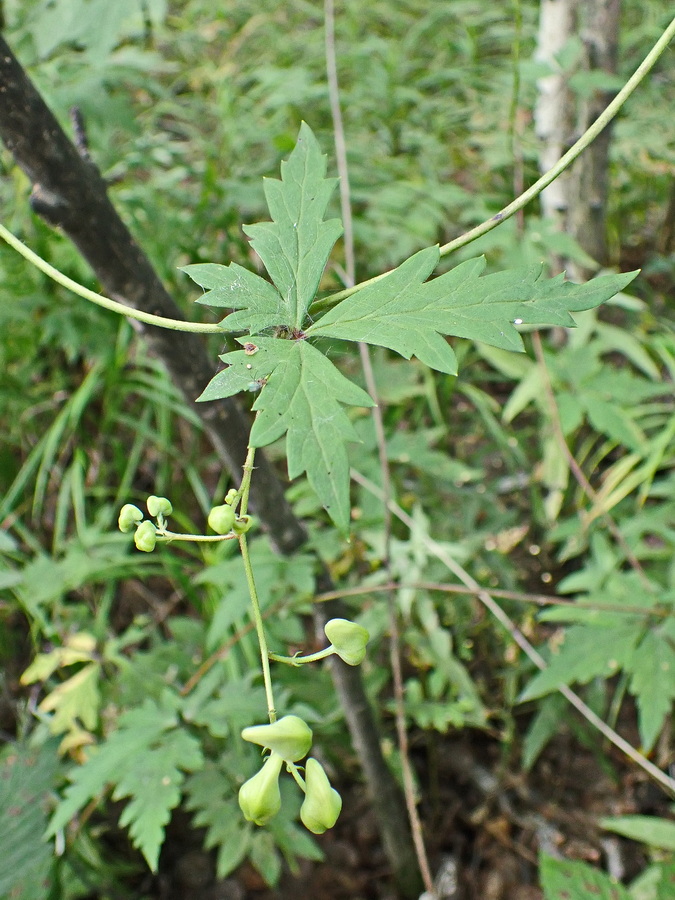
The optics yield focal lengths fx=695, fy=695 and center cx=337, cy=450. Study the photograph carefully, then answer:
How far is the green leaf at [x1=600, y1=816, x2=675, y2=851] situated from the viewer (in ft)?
4.38

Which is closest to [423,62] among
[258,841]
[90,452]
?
[90,452]

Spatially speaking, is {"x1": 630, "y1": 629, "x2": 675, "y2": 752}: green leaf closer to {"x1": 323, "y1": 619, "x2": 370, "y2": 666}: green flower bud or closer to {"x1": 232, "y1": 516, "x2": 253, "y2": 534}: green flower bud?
{"x1": 323, "y1": 619, "x2": 370, "y2": 666}: green flower bud

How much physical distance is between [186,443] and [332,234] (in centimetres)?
168

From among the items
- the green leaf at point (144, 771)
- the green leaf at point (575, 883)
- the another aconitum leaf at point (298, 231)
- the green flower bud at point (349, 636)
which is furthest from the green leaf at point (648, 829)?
the another aconitum leaf at point (298, 231)

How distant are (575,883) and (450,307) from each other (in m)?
1.10

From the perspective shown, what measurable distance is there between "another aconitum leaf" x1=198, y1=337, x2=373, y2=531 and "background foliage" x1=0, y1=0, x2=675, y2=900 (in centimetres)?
60

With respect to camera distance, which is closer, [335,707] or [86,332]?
[335,707]

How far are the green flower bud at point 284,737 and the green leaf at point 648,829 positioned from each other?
1047 mm

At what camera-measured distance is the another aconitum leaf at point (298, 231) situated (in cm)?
68

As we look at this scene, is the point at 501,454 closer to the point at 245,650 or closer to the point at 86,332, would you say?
the point at 245,650

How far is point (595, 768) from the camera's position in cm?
172

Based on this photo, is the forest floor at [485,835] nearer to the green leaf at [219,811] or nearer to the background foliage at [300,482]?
the background foliage at [300,482]

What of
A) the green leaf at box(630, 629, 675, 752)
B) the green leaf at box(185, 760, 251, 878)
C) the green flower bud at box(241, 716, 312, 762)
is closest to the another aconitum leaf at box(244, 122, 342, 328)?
the green flower bud at box(241, 716, 312, 762)

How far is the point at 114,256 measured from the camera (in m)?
0.91
